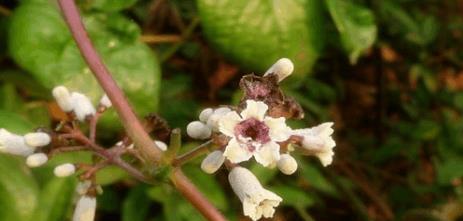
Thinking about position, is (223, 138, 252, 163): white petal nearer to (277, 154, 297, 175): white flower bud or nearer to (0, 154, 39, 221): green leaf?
(277, 154, 297, 175): white flower bud

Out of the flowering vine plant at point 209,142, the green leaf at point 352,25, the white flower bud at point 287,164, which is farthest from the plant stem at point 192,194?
the green leaf at point 352,25

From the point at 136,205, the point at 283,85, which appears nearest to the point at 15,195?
the point at 136,205

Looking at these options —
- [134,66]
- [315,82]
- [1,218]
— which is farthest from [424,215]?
[1,218]

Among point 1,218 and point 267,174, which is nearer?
point 1,218

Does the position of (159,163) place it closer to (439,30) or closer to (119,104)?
(119,104)

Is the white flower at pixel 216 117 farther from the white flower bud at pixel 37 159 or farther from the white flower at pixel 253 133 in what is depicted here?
the white flower bud at pixel 37 159

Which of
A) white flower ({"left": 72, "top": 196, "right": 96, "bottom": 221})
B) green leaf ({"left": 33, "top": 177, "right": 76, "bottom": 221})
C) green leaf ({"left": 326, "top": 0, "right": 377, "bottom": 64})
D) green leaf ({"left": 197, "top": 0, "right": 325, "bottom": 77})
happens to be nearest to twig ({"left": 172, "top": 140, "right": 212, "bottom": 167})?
white flower ({"left": 72, "top": 196, "right": 96, "bottom": 221})
